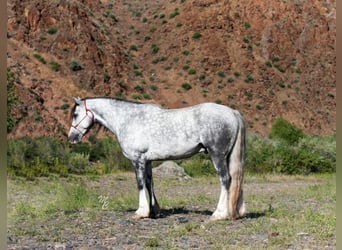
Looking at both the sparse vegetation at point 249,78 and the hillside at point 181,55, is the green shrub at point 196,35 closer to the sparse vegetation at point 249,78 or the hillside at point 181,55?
the hillside at point 181,55

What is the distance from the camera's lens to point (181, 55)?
164ft

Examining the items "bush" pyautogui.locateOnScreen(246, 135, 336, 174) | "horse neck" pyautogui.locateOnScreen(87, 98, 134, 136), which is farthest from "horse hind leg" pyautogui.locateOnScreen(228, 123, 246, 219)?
"bush" pyautogui.locateOnScreen(246, 135, 336, 174)

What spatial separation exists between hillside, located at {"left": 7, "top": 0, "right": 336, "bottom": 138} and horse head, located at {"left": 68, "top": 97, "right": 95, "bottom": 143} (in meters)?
25.1

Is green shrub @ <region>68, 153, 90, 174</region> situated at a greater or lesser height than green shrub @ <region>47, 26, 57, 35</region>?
lesser

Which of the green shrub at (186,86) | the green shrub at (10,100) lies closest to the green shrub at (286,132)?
the green shrub at (186,86)

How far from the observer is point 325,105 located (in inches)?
1938

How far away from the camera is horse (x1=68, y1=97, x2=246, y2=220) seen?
8477 millimetres

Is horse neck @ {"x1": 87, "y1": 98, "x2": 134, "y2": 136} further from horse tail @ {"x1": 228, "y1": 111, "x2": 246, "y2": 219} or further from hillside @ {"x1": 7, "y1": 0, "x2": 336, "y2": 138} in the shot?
hillside @ {"x1": 7, "y1": 0, "x2": 336, "y2": 138}

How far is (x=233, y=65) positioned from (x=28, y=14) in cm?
1855

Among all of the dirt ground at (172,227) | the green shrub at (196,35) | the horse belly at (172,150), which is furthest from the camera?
the green shrub at (196,35)

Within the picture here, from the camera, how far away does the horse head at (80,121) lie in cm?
948

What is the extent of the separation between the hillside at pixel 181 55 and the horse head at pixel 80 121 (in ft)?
82.3

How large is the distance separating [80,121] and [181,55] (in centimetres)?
4109

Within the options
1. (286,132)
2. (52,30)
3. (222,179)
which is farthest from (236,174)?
(52,30)
